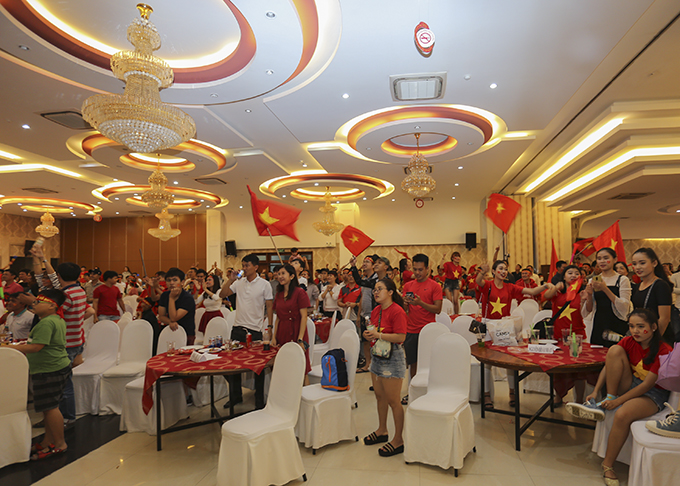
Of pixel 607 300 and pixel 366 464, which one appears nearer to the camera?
pixel 366 464

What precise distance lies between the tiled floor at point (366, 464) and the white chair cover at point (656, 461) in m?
0.53

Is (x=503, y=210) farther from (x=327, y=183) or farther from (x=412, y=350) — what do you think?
(x=327, y=183)

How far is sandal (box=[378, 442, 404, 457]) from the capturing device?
11.2 feet

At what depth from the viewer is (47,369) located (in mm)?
3611

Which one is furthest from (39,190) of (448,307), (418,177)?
(448,307)

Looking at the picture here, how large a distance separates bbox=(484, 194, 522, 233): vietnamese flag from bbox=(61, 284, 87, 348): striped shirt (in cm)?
563

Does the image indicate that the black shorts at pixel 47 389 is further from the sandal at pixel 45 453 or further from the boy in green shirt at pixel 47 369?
the sandal at pixel 45 453

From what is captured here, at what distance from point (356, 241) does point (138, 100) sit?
5275 mm

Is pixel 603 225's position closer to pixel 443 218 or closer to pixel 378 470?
pixel 443 218

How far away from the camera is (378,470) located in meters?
3.20

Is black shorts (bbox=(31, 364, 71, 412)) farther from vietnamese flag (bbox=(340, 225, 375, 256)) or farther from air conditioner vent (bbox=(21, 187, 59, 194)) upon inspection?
air conditioner vent (bbox=(21, 187, 59, 194))

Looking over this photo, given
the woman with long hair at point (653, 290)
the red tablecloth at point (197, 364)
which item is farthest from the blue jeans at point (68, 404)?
the woman with long hair at point (653, 290)

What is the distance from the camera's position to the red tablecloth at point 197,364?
3.43 m

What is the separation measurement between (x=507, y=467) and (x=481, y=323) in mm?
1282
